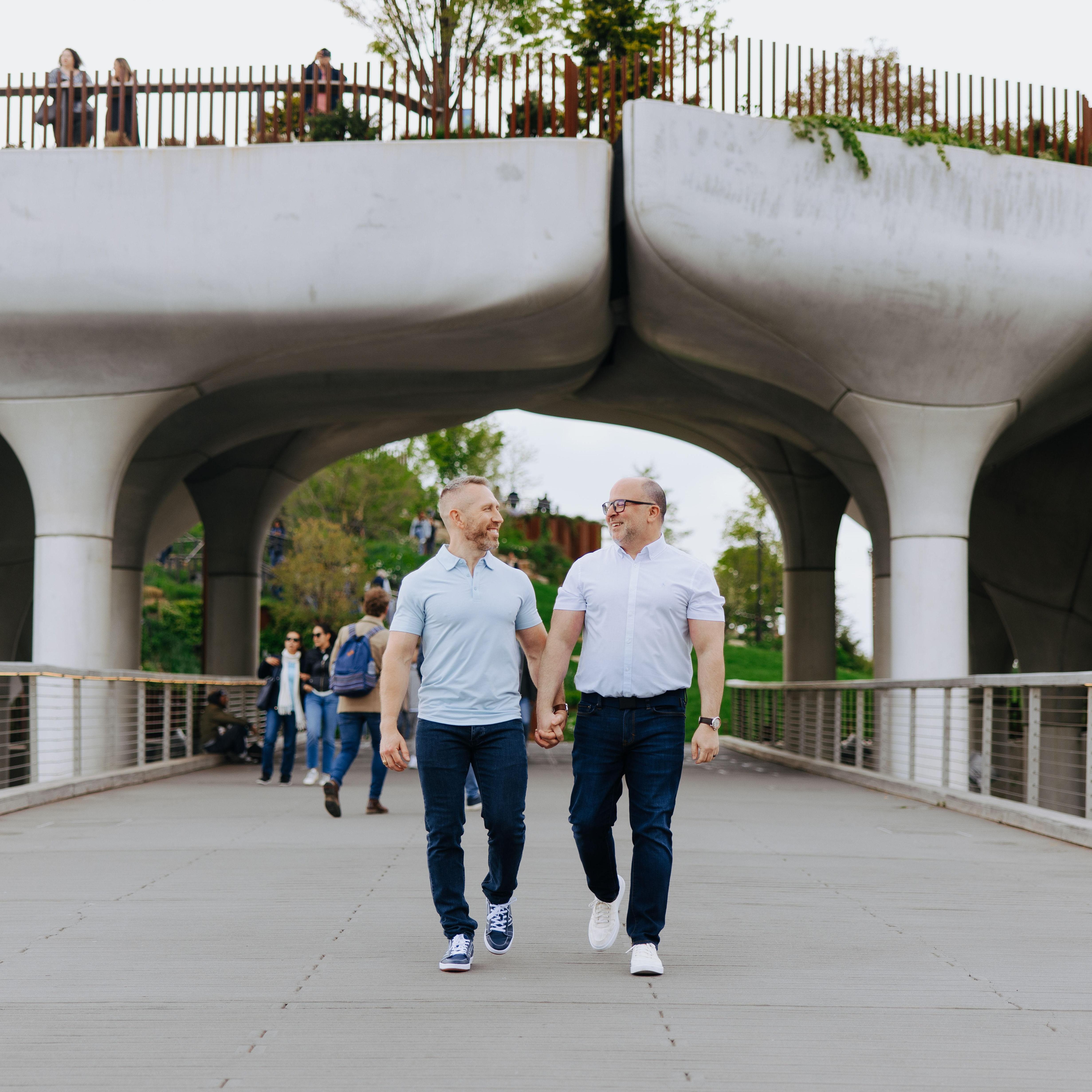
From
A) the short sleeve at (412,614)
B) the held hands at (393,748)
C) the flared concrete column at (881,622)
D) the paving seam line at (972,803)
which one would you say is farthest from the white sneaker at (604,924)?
the flared concrete column at (881,622)

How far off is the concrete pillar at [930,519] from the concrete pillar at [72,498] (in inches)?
349

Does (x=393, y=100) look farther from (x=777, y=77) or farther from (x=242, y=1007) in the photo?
(x=242, y=1007)

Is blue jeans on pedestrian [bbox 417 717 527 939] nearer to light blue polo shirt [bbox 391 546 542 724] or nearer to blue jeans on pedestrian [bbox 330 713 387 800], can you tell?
light blue polo shirt [bbox 391 546 542 724]

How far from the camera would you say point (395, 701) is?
5.20m

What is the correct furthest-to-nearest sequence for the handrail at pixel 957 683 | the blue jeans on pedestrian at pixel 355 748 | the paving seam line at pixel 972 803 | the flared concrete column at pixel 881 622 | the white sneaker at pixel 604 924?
the flared concrete column at pixel 881 622 < the blue jeans on pedestrian at pixel 355 748 < the handrail at pixel 957 683 < the paving seam line at pixel 972 803 < the white sneaker at pixel 604 924

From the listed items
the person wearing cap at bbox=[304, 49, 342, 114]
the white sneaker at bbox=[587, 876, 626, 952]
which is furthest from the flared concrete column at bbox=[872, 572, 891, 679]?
the white sneaker at bbox=[587, 876, 626, 952]

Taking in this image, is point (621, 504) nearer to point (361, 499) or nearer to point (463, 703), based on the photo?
point (463, 703)

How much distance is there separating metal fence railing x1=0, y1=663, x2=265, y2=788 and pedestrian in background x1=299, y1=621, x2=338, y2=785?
2.09 m

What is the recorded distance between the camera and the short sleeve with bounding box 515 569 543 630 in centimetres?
530

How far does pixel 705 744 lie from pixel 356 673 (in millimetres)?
6533

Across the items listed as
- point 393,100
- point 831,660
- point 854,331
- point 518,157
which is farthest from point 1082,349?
point 831,660

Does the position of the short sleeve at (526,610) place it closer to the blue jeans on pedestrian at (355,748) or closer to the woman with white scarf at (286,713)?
the blue jeans on pedestrian at (355,748)

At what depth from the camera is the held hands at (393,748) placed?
16.4ft

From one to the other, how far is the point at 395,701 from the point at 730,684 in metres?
22.9
